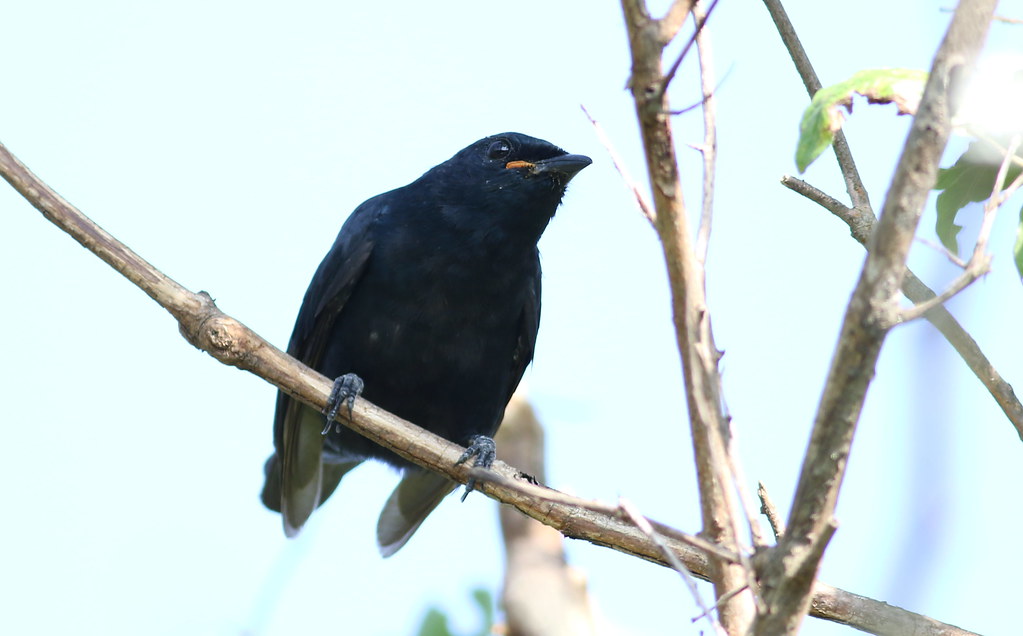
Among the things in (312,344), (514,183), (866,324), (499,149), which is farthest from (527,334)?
(866,324)

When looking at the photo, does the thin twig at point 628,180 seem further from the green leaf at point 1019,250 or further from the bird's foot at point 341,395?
the bird's foot at point 341,395

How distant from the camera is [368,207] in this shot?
543 cm

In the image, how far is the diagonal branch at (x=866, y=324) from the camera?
5.16 ft

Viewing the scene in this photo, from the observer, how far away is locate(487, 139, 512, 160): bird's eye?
5.20 metres

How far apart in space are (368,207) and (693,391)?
3.87 m

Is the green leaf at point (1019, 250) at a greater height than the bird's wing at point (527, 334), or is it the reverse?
the bird's wing at point (527, 334)

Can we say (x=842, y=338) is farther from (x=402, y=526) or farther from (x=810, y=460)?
(x=402, y=526)

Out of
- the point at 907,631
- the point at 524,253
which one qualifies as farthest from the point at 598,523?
the point at 524,253

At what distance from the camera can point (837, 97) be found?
2.05 m

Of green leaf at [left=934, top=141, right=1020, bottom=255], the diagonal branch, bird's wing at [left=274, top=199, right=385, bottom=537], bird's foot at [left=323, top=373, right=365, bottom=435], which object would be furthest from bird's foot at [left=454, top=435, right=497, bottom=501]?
the diagonal branch

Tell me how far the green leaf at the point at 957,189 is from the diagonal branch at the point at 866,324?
0.87 meters

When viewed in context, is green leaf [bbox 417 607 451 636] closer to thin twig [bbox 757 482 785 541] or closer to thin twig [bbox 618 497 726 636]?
thin twig [bbox 757 482 785 541]

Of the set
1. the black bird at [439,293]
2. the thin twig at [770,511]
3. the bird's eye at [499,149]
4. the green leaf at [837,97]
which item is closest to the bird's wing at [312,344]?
the black bird at [439,293]

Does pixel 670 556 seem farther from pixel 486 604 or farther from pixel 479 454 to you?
pixel 486 604
